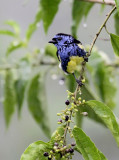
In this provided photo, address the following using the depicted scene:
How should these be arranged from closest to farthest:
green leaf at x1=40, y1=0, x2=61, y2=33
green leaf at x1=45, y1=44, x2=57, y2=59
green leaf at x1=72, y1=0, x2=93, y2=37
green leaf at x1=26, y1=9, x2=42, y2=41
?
green leaf at x1=40, y1=0, x2=61, y2=33, green leaf at x1=72, y1=0, x2=93, y2=37, green leaf at x1=26, y1=9, x2=42, y2=41, green leaf at x1=45, y1=44, x2=57, y2=59

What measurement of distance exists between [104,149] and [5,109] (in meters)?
6.75

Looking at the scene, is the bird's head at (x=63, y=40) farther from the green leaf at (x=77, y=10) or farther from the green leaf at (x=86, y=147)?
the green leaf at (x=77, y=10)

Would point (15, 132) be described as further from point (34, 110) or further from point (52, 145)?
point (52, 145)

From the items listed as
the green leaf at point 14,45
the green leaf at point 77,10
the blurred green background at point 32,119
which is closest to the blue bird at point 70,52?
the green leaf at point 77,10

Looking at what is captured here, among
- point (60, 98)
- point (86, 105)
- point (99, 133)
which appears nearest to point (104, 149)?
point (99, 133)

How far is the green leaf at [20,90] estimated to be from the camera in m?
2.20

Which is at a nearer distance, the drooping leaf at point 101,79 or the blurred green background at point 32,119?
the drooping leaf at point 101,79

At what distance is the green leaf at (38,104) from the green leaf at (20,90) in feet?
0.69

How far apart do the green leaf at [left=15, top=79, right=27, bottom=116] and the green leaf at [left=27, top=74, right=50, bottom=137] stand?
0.21 metres

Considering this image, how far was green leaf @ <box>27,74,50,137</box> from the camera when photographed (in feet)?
8.16

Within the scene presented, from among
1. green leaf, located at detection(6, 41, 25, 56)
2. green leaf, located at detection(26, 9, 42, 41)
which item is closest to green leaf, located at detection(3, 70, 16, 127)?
green leaf, located at detection(6, 41, 25, 56)

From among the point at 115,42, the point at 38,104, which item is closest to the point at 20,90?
the point at 38,104

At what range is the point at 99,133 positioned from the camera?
916 centimetres

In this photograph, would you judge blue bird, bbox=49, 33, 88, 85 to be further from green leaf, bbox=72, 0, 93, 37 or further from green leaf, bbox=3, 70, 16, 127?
green leaf, bbox=3, 70, 16, 127
